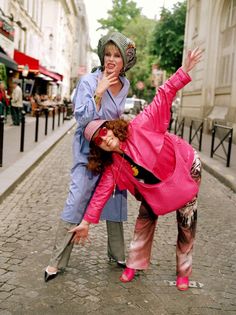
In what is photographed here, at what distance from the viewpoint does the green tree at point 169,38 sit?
27.8 metres

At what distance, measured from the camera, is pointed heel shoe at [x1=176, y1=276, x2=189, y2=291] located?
11.8ft

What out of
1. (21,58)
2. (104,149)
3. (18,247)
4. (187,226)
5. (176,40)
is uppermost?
(176,40)

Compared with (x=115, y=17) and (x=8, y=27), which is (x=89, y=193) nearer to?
(x=8, y=27)

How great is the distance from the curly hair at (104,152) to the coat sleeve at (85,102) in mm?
129

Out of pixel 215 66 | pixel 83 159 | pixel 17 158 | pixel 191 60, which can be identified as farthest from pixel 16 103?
pixel 191 60

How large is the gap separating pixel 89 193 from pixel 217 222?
283cm

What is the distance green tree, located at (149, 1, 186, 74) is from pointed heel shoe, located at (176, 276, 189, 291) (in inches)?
995

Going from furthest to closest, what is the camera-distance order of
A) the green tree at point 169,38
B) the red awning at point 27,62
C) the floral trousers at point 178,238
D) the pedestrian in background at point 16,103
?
the green tree at point 169,38
the red awning at point 27,62
the pedestrian in background at point 16,103
the floral trousers at point 178,238

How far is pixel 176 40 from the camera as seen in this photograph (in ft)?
94.1

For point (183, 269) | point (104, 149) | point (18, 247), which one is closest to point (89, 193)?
point (104, 149)

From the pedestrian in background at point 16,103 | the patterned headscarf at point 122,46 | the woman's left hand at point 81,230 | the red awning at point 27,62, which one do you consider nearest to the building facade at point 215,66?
the pedestrian in background at point 16,103

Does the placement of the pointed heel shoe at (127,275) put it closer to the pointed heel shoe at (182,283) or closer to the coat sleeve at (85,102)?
the pointed heel shoe at (182,283)

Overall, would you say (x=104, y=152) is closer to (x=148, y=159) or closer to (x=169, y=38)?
(x=148, y=159)

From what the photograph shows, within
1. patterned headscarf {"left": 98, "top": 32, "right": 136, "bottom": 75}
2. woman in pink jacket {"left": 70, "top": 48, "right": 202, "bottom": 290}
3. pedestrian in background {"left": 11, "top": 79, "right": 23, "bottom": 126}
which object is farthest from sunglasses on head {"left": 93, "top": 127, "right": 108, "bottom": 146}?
pedestrian in background {"left": 11, "top": 79, "right": 23, "bottom": 126}
